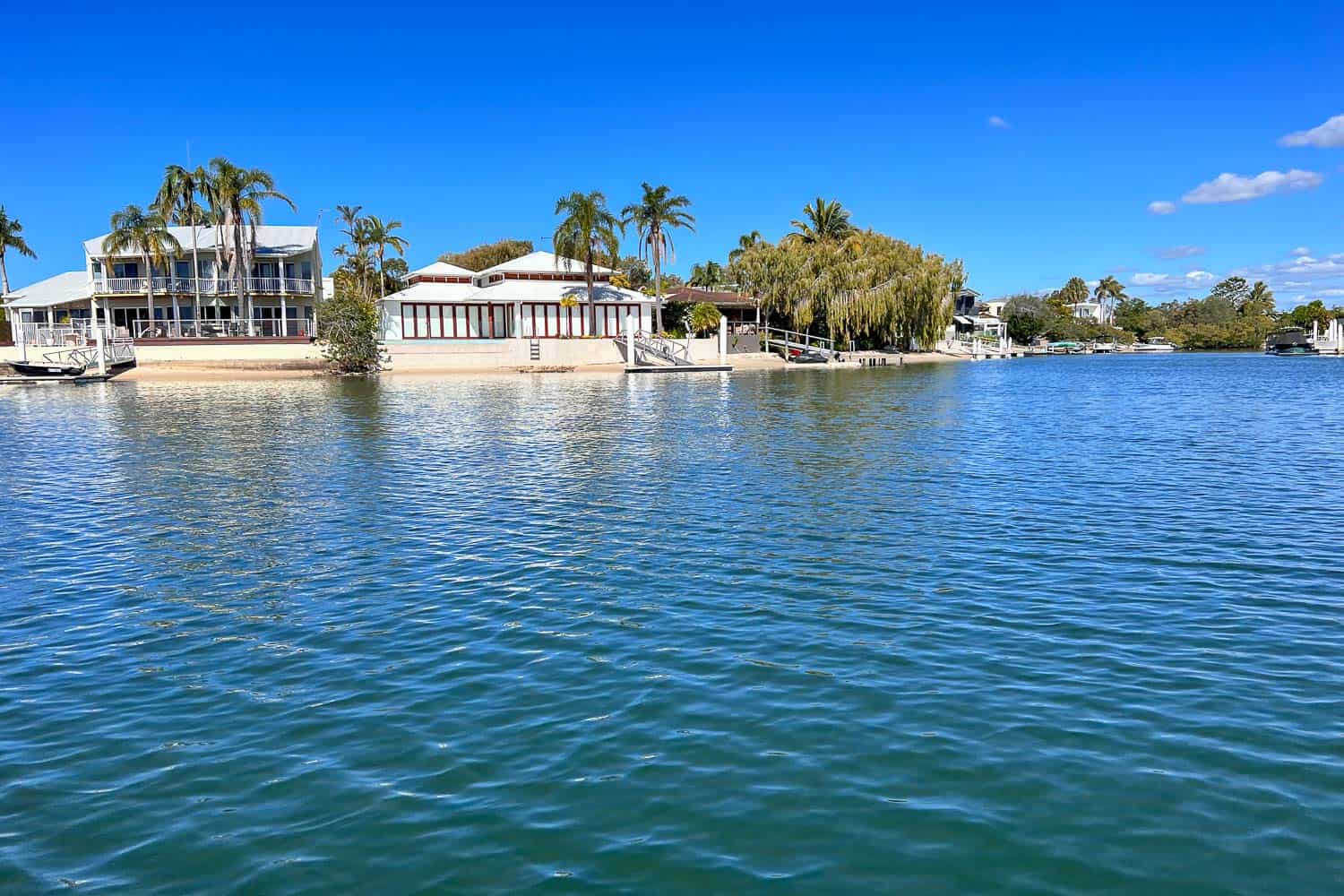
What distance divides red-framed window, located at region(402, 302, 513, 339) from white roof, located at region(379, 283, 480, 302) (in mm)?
458

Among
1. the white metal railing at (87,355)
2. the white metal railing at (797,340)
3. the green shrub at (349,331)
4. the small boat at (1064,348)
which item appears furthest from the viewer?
the small boat at (1064,348)

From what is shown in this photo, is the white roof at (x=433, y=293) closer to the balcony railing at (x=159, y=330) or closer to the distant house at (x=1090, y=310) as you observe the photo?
the balcony railing at (x=159, y=330)

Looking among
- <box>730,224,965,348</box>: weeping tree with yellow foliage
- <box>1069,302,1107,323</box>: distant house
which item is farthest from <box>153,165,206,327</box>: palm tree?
<box>1069,302,1107,323</box>: distant house

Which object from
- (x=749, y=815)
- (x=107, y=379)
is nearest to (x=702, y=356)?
(x=107, y=379)

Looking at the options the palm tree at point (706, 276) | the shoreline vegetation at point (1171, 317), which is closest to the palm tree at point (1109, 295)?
the shoreline vegetation at point (1171, 317)

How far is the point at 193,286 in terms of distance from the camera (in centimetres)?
6850

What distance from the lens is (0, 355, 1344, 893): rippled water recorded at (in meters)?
5.96

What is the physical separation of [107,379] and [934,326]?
61.1 m

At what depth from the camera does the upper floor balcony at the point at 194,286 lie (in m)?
67.1

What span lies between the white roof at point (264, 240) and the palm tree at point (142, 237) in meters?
2.07

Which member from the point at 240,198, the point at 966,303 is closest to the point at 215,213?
the point at 240,198

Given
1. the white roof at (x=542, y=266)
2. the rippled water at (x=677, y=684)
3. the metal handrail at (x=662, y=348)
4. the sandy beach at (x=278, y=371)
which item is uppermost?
the white roof at (x=542, y=266)

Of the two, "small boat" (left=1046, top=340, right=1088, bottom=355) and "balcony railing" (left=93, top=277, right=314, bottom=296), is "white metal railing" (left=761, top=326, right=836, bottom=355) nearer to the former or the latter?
"balcony railing" (left=93, top=277, right=314, bottom=296)

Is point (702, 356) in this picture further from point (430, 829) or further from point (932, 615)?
point (430, 829)
